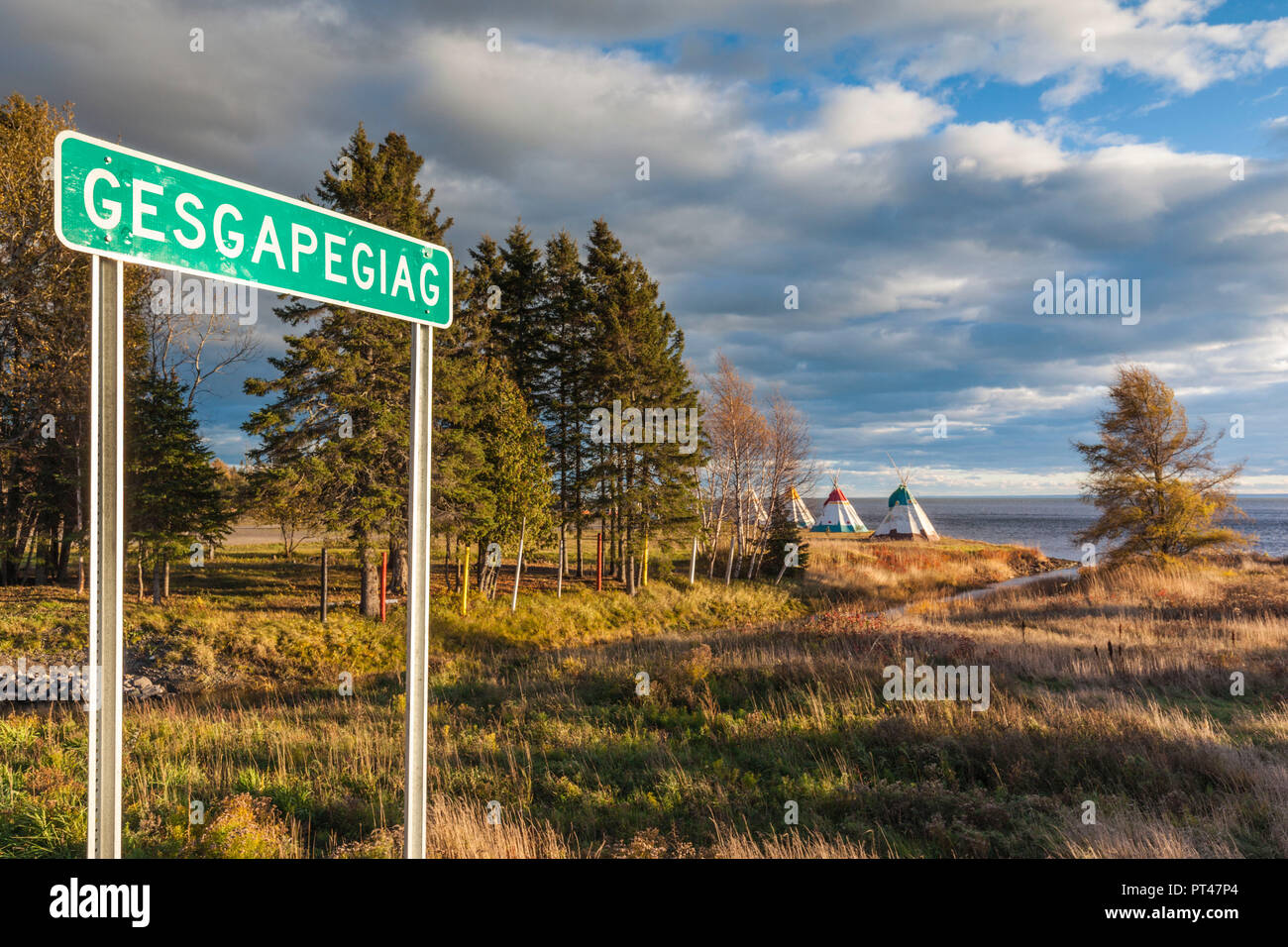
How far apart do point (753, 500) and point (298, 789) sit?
30102 mm

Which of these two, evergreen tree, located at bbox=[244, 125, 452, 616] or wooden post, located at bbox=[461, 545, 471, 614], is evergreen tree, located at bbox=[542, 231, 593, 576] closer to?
wooden post, located at bbox=[461, 545, 471, 614]

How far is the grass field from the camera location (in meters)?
4.68

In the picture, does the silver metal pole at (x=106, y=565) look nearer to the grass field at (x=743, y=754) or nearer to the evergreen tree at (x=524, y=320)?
the grass field at (x=743, y=754)

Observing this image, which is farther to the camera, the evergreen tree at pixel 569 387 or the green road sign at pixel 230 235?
the evergreen tree at pixel 569 387

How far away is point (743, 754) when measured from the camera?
7.23m

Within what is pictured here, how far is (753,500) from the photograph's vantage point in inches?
1348

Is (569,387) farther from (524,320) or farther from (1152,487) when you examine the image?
(1152,487)

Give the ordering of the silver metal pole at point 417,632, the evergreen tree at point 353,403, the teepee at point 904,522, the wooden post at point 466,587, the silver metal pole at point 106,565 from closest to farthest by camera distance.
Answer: the silver metal pole at point 106,565, the silver metal pole at point 417,632, the evergreen tree at point 353,403, the wooden post at point 466,587, the teepee at point 904,522

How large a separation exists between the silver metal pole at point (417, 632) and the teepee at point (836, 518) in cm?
5452

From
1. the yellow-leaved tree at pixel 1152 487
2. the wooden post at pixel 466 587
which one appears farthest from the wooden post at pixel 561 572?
the yellow-leaved tree at pixel 1152 487

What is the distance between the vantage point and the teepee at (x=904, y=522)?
53.2 metres

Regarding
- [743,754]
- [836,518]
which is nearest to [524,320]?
[743,754]

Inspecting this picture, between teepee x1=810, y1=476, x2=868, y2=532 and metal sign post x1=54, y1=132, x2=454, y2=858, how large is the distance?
5456cm
